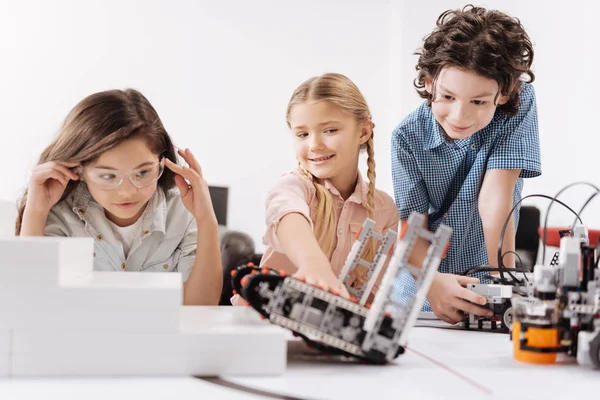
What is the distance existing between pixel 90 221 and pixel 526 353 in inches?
42.4

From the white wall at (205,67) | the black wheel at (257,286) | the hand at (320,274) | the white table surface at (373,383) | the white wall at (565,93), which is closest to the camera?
the white table surface at (373,383)

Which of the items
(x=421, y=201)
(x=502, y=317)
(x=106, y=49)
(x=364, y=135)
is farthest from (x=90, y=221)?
(x=106, y=49)

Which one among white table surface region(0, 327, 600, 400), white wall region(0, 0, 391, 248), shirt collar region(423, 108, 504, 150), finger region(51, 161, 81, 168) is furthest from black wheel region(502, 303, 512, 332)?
white wall region(0, 0, 391, 248)

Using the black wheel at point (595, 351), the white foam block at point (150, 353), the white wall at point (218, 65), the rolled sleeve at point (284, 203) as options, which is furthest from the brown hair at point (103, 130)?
the white wall at point (218, 65)

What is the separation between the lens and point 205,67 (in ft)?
16.0

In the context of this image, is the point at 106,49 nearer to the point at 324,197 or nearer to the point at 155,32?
the point at 155,32

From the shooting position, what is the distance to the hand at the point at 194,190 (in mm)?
1557

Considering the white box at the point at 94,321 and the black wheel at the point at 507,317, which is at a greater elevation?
the white box at the point at 94,321

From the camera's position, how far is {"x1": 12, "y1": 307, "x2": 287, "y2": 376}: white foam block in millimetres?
878

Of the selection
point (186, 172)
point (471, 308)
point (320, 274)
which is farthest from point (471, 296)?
point (186, 172)

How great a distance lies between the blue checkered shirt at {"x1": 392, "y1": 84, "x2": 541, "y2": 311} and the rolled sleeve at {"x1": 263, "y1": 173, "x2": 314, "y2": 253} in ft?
1.14

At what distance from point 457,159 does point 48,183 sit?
42.2 inches

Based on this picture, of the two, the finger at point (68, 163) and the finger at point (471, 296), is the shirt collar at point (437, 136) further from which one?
the finger at point (68, 163)

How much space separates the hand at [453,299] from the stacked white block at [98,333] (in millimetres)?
564
